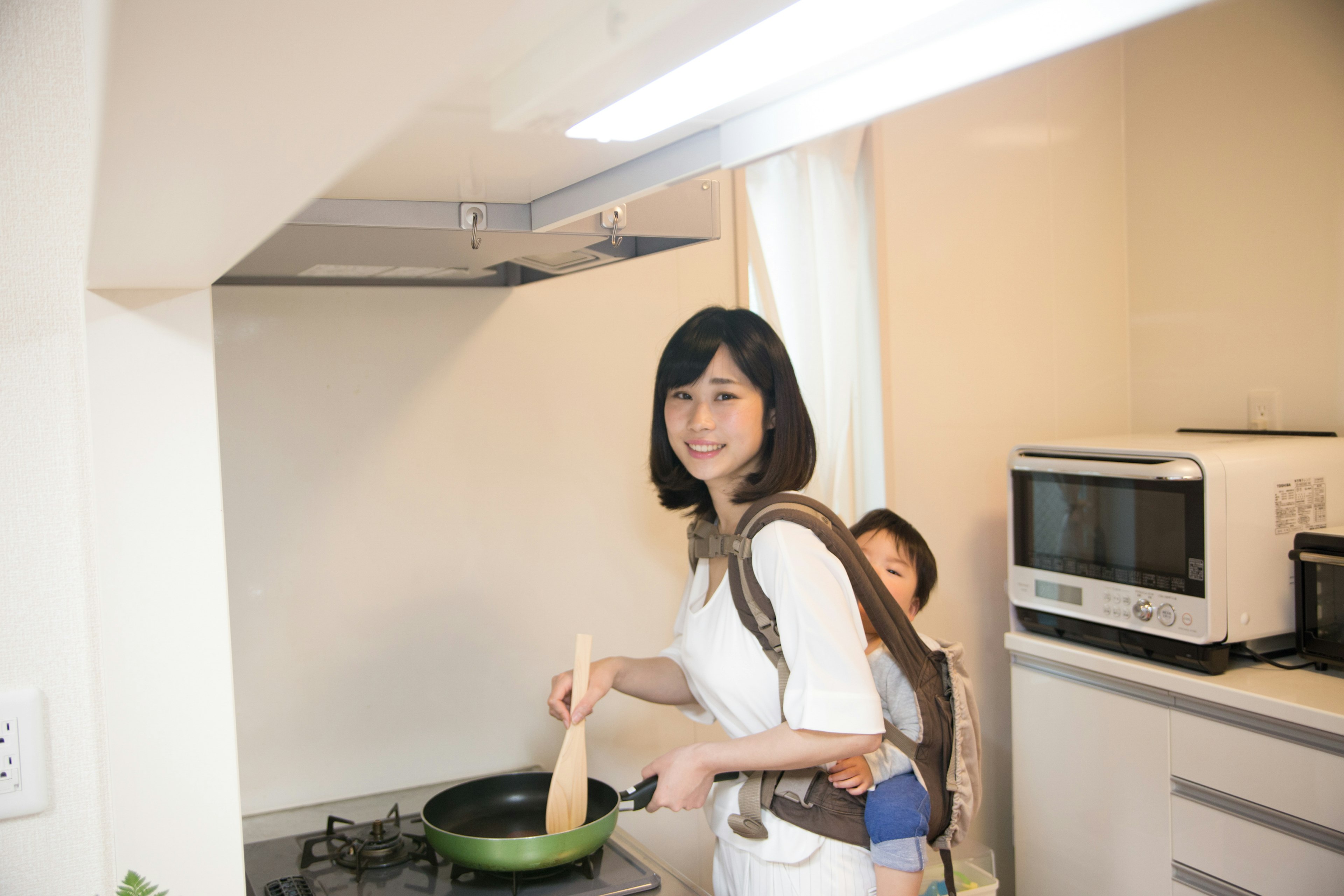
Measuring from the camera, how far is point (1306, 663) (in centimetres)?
190

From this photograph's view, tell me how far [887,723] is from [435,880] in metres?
0.72

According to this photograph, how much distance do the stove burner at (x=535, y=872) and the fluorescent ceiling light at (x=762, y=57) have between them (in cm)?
119

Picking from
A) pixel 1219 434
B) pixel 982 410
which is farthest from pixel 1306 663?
pixel 982 410

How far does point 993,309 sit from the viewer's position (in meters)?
2.46

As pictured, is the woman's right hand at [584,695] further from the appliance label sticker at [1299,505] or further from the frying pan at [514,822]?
the appliance label sticker at [1299,505]

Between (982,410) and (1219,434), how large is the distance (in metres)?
0.54

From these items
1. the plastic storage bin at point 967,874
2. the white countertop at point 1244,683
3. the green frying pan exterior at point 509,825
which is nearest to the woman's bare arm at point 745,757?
the green frying pan exterior at point 509,825

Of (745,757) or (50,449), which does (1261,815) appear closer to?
(745,757)

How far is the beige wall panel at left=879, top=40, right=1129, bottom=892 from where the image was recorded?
7.69ft

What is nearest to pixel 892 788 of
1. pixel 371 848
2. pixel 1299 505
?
pixel 371 848

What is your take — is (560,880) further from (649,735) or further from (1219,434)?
(1219,434)

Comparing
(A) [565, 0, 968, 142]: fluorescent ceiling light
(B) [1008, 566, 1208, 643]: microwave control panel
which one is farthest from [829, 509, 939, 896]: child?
(A) [565, 0, 968, 142]: fluorescent ceiling light

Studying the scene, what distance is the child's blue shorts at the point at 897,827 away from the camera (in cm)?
135

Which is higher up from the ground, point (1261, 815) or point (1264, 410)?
point (1264, 410)
